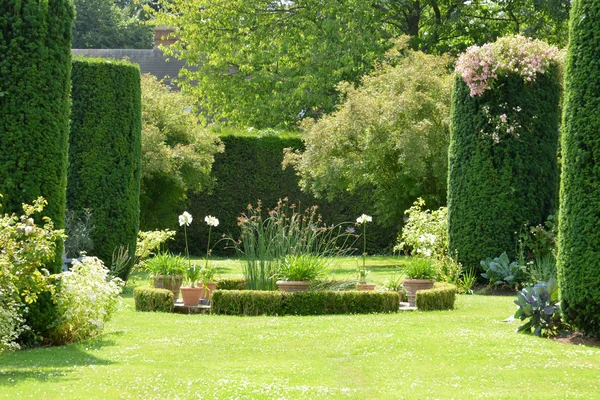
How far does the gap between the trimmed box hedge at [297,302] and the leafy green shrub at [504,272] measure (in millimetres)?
3050

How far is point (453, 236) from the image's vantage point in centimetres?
1473

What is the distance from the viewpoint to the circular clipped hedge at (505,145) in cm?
1427

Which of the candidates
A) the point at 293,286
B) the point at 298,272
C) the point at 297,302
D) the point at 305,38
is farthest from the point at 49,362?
the point at 305,38

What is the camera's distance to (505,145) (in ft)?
47.1

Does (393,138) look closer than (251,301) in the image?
No

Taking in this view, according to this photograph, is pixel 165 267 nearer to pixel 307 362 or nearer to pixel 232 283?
pixel 232 283

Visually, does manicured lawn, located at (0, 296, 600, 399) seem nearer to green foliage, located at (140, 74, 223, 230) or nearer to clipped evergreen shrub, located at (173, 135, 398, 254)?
green foliage, located at (140, 74, 223, 230)

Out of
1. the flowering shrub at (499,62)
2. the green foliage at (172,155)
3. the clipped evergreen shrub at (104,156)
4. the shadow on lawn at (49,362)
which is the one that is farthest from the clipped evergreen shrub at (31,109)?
the green foliage at (172,155)

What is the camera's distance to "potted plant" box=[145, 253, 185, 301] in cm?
1266

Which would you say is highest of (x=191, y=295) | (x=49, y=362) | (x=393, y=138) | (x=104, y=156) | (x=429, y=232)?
(x=393, y=138)

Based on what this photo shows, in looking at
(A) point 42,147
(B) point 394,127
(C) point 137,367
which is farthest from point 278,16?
(C) point 137,367

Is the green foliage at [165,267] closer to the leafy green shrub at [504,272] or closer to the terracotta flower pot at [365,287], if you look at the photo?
the terracotta flower pot at [365,287]

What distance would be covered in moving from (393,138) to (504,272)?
520 cm

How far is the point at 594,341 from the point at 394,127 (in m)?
10.3
